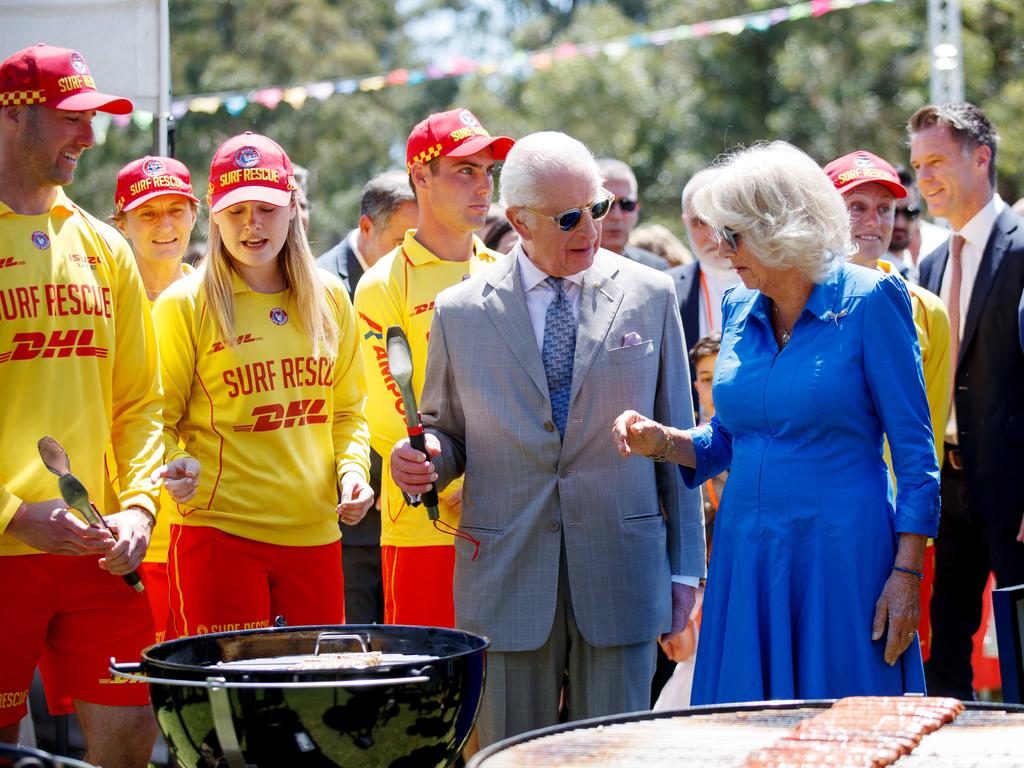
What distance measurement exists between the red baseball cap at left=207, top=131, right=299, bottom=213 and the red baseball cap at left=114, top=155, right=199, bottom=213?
682 mm

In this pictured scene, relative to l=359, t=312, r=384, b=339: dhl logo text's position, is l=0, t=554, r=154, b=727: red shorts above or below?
below

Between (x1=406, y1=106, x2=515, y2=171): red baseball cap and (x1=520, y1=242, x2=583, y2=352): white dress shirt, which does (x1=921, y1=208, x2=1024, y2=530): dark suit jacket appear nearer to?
(x1=406, y1=106, x2=515, y2=171): red baseball cap

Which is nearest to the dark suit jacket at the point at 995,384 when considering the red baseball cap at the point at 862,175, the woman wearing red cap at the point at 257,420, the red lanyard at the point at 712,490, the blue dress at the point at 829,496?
the red baseball cap at the point at 862,175

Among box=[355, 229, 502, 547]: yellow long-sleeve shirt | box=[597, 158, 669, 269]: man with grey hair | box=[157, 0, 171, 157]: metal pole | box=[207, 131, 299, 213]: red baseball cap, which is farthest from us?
box=[597, 158, 669, 269]: man with grey hair

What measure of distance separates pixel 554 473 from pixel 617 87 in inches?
864

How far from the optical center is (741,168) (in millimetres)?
3793

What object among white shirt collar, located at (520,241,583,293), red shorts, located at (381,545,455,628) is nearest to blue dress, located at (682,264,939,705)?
white shirt collar, located at (520,241,583,293)

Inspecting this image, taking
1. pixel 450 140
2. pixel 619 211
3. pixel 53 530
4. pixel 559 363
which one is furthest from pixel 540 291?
pixel 619 211

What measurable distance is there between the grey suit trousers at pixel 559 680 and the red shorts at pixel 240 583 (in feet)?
2.37

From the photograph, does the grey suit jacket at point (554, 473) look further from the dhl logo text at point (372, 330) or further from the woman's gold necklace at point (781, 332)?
the dhl logo text at point (372, 330)

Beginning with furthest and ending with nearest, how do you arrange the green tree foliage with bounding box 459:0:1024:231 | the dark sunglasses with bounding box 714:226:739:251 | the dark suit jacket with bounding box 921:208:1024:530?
the green tree foliage with bounding box 459:0:1024:231 → the dark suit jacket with bounding box 921:208:1024:530 → the dark sunglasses with bounding box 714:226:739:251

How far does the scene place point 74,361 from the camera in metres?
4.05

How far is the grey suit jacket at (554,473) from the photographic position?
4.13 metres

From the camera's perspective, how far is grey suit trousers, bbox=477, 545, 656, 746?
13.5ft
